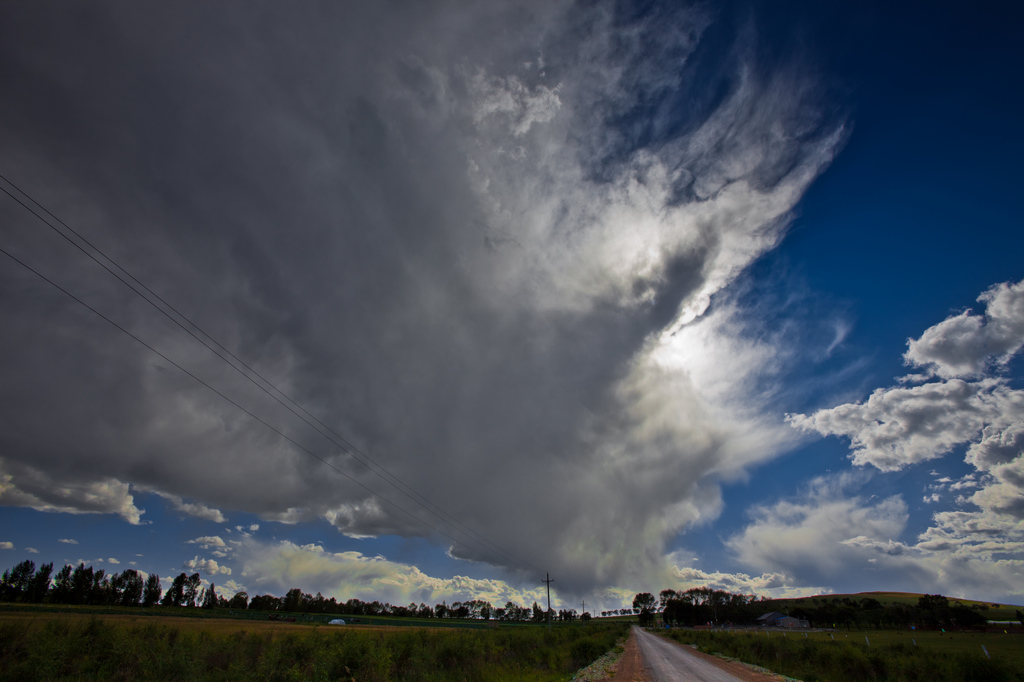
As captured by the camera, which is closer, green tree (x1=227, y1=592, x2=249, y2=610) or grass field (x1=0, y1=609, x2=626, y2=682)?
grass field (x1=0, y1=609, x2=626, y2=682)

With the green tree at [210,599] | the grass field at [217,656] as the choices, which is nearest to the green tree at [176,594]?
the green tree at [210,599]

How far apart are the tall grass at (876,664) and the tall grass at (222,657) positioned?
19.7 metres

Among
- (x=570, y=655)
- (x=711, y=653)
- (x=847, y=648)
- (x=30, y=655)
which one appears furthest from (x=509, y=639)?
(x=30, y=655)

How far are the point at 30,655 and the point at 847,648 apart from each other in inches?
2009

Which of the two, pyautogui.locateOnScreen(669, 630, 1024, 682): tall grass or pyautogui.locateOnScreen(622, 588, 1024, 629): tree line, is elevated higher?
pyautogui.locateOnScreen(669, 630, 1024, 682): tall grass

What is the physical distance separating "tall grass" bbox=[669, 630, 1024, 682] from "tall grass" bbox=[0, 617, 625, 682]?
19729 millimetres

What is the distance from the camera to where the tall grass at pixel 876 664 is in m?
24.9

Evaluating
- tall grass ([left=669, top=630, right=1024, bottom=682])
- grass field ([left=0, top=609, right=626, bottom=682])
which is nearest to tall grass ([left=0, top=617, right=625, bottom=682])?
grass field ([left=0, top=609, right=626, bottom=682])

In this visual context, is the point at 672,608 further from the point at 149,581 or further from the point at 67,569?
the point at 67,569

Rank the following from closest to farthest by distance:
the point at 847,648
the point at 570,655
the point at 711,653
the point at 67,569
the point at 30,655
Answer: the point at 30,655
the point at 847,648
the point at 570,655
the point at 711,653
the point at 67,569

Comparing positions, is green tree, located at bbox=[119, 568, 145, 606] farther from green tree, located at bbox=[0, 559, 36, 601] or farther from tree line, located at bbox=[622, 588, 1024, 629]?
tree line, located at bbox=[622, 588, 1024, 629]

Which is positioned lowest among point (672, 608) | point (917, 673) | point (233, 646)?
point (672, 608)

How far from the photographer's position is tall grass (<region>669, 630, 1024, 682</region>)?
2488 cm

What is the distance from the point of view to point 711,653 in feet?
170
